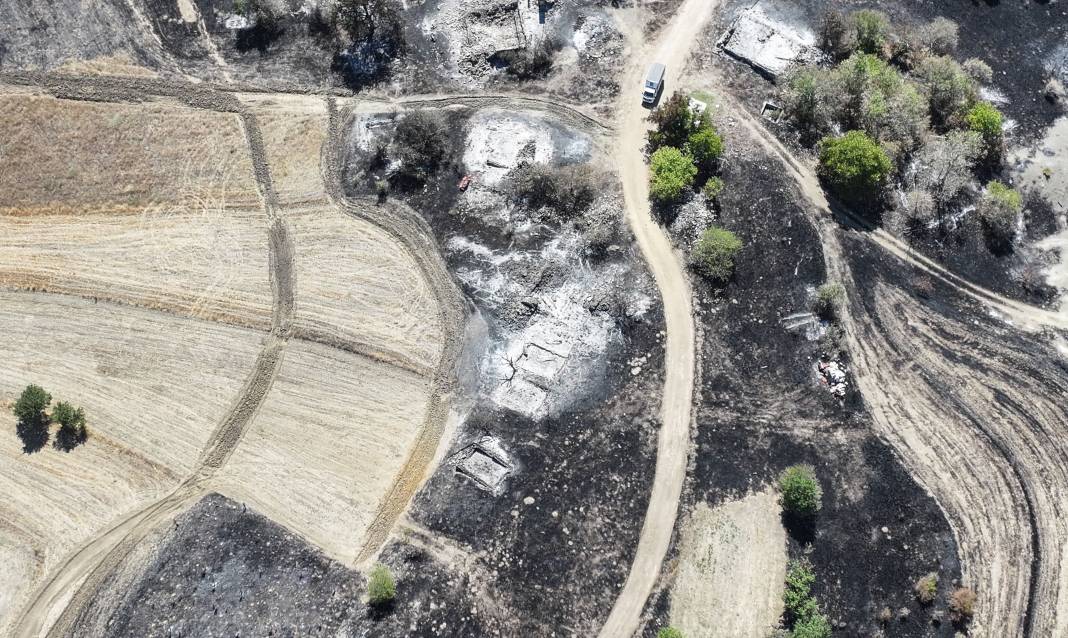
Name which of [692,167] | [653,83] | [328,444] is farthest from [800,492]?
[653,83]

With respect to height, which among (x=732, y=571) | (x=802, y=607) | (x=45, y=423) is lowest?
(x=45, y=423)

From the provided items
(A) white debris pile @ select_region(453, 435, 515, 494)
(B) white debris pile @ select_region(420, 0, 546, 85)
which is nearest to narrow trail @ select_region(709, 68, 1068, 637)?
(A) white debris pile @ select_region(453, 435, 515, 494)

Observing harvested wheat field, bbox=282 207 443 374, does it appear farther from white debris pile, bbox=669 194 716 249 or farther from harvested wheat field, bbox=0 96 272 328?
white debris pile, bbox=669 194 716 249

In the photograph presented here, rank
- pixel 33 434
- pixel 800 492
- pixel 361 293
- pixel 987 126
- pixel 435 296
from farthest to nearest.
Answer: pixel 987 126 → pixel 361 293 → pixel 435 296 → pixel 33 434 → pixel 800 492

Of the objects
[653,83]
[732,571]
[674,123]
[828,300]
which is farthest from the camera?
[653,83]

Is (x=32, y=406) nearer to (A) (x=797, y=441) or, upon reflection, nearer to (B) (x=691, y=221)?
(B) (x=691, y=221)

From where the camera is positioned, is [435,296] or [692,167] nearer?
[435,296]

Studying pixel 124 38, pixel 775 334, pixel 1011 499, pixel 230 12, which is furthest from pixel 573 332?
pixel 124 38

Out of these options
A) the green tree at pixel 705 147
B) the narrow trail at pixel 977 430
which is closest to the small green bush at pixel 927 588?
the narrow trail at pixel 977 430
